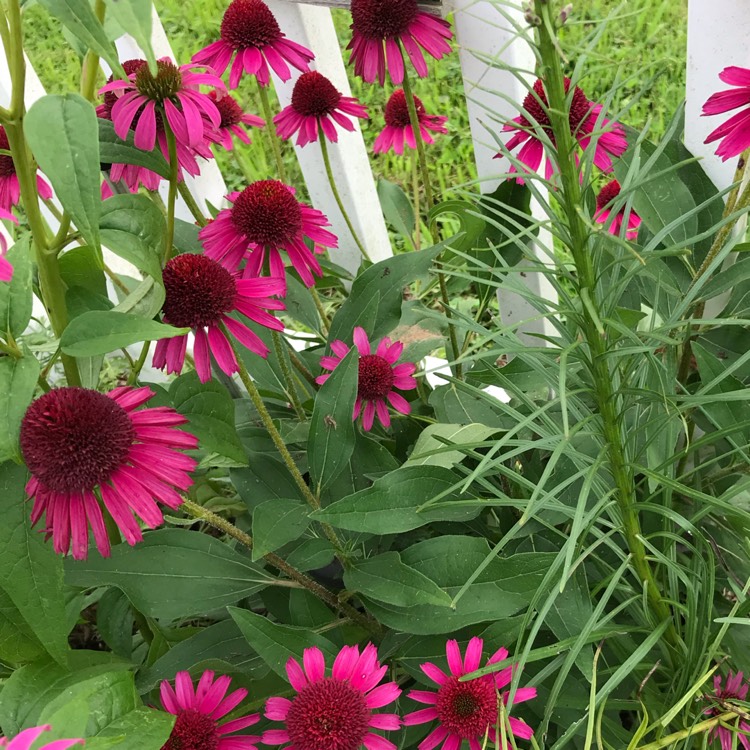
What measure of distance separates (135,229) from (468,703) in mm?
394

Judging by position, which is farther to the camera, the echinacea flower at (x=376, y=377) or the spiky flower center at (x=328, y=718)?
the echinacea flower at (x=376, y=377)

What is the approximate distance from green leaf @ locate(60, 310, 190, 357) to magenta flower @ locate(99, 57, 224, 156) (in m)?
0.16

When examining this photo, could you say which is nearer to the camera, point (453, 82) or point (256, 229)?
point (256, 229)

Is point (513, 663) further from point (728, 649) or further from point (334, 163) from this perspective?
point (334, 163)

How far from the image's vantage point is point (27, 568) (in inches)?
20.0

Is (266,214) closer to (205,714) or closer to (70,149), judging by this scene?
(70,149)

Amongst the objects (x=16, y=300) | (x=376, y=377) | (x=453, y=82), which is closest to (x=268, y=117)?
(x=376, y=377)

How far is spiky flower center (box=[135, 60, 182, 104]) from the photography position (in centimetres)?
56

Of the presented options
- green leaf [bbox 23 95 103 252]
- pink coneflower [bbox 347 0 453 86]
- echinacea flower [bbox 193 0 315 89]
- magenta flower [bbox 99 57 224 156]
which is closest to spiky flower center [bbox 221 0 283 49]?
echinacea flower [bbox 193 0 315 89]

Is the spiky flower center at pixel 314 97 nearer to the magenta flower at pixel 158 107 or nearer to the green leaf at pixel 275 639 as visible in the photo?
the magenta flower at pixel 158 107

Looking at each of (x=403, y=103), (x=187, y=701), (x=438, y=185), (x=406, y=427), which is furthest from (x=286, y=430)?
(x=438, y=185)

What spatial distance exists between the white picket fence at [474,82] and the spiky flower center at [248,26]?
0.31 feet

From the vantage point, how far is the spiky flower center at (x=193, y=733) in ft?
1.77

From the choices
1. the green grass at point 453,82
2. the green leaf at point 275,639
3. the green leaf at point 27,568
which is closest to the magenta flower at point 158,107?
the green leaf at point 27,568
